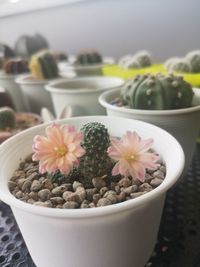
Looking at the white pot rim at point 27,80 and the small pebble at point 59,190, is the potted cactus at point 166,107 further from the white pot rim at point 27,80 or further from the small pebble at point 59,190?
the white pot rim at point 27,80

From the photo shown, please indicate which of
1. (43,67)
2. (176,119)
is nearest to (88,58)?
(43,67)

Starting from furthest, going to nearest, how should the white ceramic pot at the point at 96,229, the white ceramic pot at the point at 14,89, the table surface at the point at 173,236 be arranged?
the white ceramic pot at the point at 14,89, the table surface at the point at 173,236, the white ceramic pot at the point at 96,229

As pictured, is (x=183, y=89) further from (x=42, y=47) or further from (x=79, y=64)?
(x=42, y=47)

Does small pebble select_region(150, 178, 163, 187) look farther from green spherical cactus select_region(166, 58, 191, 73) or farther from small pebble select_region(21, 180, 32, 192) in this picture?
green spherical cactus select_region(166, 58, 191, 73)

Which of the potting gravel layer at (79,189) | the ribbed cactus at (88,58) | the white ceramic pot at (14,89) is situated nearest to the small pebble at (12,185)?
the potting gravel layer at (79,189)

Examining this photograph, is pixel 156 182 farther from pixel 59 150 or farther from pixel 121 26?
pixel 121 26

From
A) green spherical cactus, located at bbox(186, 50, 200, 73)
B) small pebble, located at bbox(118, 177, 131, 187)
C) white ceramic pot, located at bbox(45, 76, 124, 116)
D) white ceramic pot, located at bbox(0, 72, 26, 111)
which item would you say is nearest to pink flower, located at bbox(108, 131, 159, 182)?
small pebble, located at bbox(118, 177, 131, 187)
